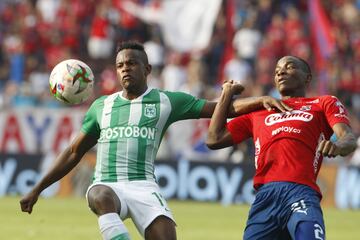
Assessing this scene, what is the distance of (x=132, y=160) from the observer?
880 cm

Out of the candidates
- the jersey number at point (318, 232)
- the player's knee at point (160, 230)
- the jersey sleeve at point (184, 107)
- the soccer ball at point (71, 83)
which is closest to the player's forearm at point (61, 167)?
the soccer ball at point (71, 83)

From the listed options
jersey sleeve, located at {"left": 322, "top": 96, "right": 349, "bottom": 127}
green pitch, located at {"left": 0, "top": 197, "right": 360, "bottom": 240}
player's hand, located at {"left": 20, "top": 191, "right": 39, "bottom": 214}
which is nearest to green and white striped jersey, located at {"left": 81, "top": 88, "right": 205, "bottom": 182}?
player's hand, located at {"left": 20, "top": 191, "right": 39, "bottom": 214}

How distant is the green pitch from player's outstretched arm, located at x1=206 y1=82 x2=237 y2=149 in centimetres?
531

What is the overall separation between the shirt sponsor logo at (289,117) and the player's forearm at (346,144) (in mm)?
559

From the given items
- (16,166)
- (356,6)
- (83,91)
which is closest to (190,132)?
(16,166)

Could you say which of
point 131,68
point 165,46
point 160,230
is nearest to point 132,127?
point 131,68

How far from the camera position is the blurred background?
20.5m

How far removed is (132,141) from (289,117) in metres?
1.35

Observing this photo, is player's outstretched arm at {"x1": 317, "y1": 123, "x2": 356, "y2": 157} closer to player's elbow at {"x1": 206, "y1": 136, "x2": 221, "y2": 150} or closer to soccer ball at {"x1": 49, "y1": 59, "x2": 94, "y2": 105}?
player's elbow at {"x1": 206, "y1": 136, "x2": 221, "y2": 150}

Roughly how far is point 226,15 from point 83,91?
1580cm

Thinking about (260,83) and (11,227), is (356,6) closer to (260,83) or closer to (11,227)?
(260,83)

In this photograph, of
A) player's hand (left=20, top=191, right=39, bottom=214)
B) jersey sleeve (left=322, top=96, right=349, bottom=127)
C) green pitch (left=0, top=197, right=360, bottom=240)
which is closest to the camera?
jersey sleeve (left=322, top=96, right=349, bottom=127)

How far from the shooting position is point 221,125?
28.9 feet

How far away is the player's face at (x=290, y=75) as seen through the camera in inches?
338
